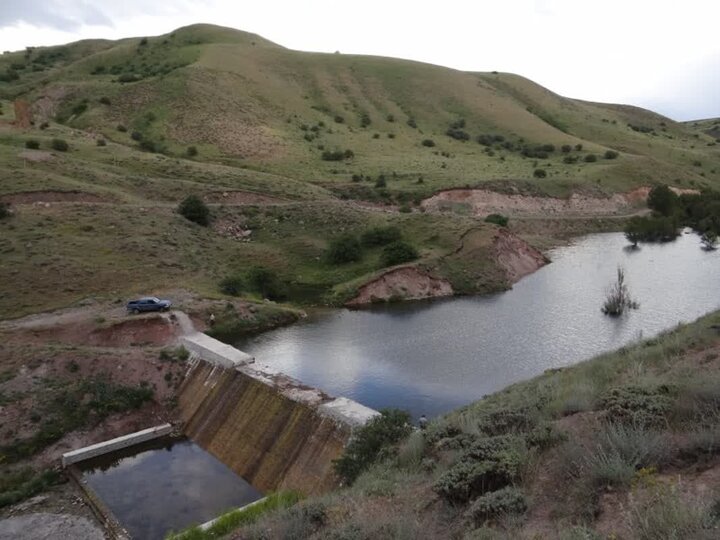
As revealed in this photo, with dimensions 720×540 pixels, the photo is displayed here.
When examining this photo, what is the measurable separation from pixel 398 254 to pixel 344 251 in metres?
6.14

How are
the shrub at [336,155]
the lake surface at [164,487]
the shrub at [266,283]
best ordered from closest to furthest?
the lake surface at [164,487]
the shrub at [266,283]
the shrub at [336,155]

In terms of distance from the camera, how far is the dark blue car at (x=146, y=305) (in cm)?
3769

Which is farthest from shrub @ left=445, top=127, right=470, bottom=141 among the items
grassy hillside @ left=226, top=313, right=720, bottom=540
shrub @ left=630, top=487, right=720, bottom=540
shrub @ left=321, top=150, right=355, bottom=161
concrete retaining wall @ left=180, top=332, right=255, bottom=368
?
shrub @ left=630, top=487, right=720, bottom=540

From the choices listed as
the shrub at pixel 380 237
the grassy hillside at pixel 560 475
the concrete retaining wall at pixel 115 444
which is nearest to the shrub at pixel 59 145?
the shrub at pixel 380 237

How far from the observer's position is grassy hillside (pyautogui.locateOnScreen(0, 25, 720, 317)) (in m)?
49.8

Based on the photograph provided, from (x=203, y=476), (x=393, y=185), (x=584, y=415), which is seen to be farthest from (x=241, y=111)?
(x=584, y=415)

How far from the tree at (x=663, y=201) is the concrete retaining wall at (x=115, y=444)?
83.7 meters

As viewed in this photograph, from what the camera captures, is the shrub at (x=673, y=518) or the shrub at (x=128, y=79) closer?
the shrub at (x=673, y=518)

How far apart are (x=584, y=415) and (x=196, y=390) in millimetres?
Result: 22705

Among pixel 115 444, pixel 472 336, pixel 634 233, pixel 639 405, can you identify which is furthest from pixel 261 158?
pixel 639 405

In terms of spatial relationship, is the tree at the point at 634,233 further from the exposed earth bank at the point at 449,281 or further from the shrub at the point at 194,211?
the shrub at the point at 194,211

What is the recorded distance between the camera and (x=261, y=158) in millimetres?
89688

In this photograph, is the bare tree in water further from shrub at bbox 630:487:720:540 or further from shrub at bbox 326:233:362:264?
shrub at bbox 630:487:720:540

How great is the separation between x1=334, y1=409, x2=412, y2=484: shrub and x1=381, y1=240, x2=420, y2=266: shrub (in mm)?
33512
